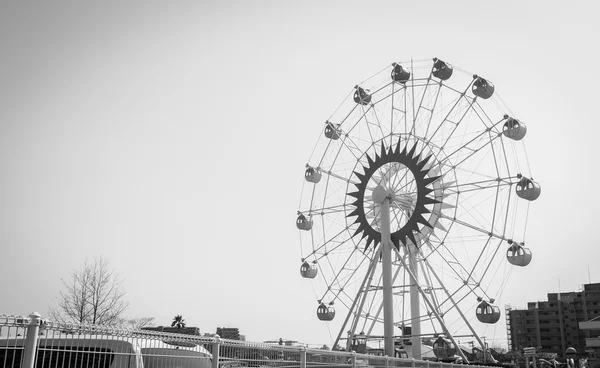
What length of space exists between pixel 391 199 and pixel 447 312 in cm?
538

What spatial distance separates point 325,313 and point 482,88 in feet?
42.9

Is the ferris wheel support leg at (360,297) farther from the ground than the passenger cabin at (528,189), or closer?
closer

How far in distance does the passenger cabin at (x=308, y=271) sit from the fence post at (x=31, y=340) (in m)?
24.4

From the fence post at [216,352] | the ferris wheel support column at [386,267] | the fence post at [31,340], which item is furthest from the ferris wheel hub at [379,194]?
the fence post at [31,340]

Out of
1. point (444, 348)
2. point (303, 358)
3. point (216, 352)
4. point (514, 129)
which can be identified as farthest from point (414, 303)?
point (216, 352)

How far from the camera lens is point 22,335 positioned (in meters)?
4.86

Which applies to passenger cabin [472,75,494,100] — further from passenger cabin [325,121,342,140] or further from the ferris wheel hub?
passenger cabin [325,121,342,140]

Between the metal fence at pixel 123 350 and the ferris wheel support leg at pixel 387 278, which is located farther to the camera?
the ferris wheel support leg at pixel 387 278

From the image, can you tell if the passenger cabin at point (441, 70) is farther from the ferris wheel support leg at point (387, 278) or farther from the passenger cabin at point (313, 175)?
the passenger cabin at point (313, 175)

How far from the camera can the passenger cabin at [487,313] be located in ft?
71.2

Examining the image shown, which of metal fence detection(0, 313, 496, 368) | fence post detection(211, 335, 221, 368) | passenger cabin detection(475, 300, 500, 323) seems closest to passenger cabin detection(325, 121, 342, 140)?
passenger cabin detection(475, 300, 500, 323)

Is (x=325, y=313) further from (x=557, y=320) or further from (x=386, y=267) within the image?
(x=557, y=320)

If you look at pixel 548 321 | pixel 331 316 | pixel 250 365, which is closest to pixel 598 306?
pixel 548 321

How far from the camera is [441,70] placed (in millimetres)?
26500
